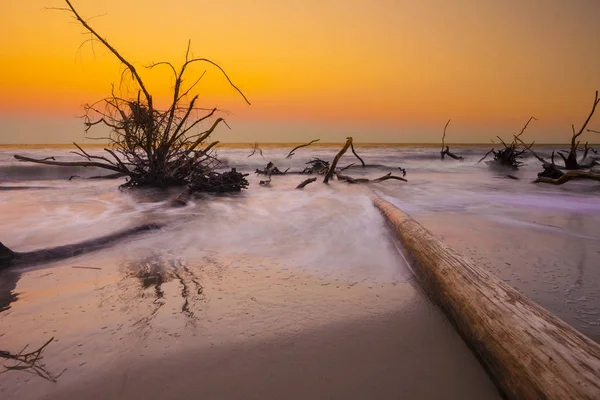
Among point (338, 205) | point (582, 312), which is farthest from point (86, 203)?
point (582, 312)

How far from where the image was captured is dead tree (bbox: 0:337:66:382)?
4.45 feet

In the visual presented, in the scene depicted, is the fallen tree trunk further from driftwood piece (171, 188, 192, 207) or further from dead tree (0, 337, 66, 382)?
driftwood piece (171, 188, 192, 207)

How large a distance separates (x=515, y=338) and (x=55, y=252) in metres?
3.25

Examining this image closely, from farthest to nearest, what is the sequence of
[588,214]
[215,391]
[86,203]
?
[86,203], [588,214], [215,391]

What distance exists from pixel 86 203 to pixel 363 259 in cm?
492

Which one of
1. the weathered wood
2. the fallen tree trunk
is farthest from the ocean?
the weathered wood

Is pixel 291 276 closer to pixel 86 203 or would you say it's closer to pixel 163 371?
pixel 163 371

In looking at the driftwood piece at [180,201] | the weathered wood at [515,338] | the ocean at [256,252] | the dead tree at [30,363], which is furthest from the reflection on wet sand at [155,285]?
the driftwood piece at [180,201]

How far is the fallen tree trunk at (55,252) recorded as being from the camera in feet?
8.73

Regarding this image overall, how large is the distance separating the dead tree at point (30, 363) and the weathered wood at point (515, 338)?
1.61m

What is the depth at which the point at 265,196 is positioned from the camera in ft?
23.1

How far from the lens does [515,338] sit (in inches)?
49.0

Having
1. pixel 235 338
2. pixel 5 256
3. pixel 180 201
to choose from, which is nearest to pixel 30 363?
pixel 235 338

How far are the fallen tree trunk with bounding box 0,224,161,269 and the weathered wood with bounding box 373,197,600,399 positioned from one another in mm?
2855
